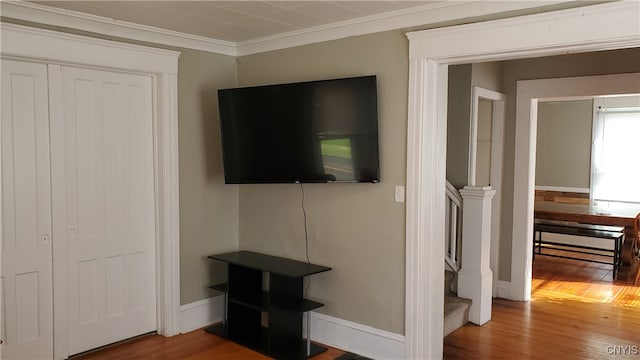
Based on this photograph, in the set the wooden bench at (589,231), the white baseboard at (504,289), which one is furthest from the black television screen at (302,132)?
the wooden bench at (589,231)

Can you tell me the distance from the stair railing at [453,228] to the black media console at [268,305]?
55.3 inches

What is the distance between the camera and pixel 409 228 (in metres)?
3.44

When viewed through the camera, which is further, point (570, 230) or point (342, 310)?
point (570, 230)

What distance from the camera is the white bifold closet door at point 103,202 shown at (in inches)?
141

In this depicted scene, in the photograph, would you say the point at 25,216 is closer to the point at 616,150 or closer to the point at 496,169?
the point at 496,169

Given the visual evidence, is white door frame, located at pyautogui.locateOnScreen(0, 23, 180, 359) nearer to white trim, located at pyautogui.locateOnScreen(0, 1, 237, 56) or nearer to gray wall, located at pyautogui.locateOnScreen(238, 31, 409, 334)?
white trim, located at pyautogui.locateOnScreen(0, 1, 237, 56)

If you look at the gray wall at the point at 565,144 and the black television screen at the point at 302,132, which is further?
the gray wall at the point at 565,144

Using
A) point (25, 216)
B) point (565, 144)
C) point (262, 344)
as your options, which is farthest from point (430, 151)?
point (565, 144)

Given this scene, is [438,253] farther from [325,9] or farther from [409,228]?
[325,9]

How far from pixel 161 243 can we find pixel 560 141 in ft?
20.6

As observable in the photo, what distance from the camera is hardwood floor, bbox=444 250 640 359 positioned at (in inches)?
153

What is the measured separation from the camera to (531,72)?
16.4 ft

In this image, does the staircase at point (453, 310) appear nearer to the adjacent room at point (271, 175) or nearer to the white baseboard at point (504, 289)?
the adjacent room at point (271, 175)

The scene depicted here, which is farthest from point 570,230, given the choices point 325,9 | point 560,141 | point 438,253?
point 325,9
